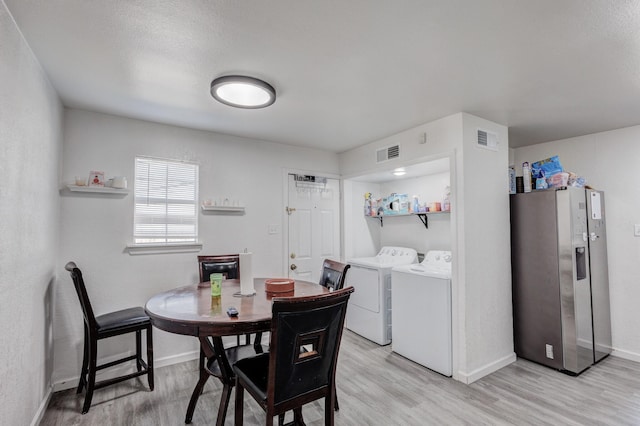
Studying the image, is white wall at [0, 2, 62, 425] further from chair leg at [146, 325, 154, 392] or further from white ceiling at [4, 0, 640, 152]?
chair leg at [146, 325, 154, 392]

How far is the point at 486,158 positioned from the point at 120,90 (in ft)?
10.8

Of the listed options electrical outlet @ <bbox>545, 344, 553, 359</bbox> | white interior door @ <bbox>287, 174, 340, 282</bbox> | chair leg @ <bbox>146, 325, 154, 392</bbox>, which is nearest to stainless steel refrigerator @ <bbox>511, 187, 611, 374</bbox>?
electrical outlet @ <bbox>545, 344, 553, 359</bbox>

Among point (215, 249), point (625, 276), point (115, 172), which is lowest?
point (625, 276)

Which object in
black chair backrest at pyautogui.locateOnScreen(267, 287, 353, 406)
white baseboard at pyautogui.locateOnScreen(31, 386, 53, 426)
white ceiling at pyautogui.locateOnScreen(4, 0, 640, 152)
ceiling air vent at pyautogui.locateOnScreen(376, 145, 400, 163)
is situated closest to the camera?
black chair backrest at pyautogui.locateOnScreen(267, 287, 353, 406)

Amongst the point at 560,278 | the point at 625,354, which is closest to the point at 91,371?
the point at 560,278

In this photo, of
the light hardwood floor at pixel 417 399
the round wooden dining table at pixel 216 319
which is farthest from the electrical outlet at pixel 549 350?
the round wooden dining table at pixel 216 319

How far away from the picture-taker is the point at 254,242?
3635mm

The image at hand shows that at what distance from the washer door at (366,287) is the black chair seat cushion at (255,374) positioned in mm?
1869

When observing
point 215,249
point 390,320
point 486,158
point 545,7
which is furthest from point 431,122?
point 215,249

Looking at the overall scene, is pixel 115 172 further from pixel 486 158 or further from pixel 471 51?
pixel 486 158

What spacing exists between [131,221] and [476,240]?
330cm

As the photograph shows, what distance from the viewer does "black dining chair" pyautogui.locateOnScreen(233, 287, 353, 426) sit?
1410mm

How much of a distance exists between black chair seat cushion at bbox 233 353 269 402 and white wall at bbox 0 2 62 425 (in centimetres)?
117

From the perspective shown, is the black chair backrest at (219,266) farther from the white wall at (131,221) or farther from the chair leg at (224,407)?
the chair leg at (224,407)
